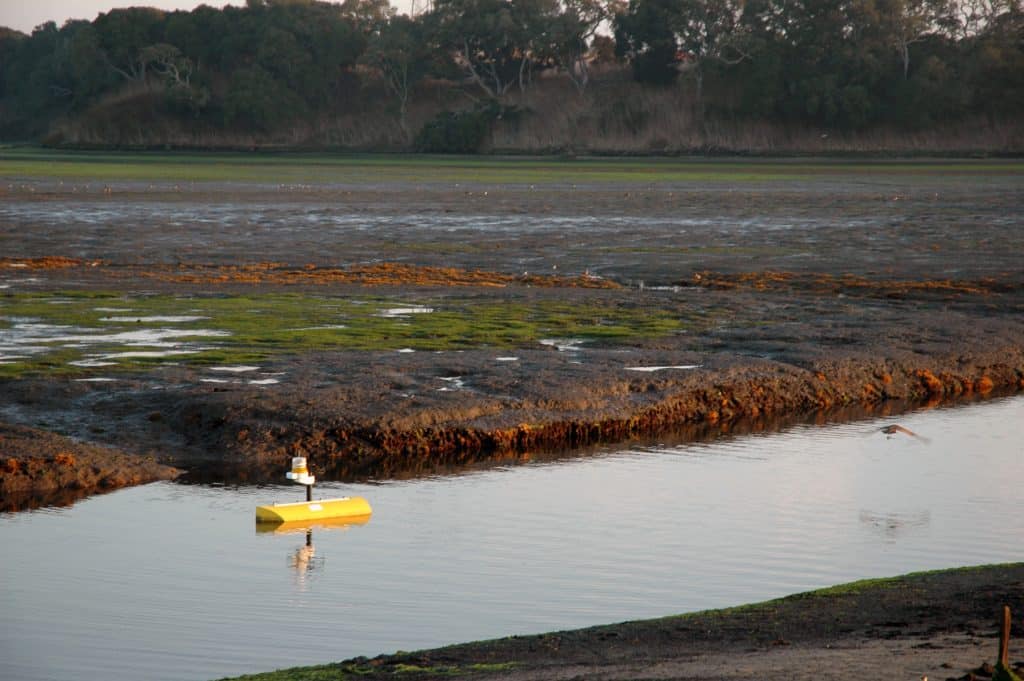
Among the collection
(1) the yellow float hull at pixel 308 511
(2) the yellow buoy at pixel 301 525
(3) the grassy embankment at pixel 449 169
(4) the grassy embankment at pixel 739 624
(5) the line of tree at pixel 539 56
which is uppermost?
(5) the line of tree at pixel 539 56

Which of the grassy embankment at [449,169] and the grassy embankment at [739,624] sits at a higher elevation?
the grassy embankment at [739,624]

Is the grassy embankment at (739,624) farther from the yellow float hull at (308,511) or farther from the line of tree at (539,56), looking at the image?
the line of tree at (539,56)

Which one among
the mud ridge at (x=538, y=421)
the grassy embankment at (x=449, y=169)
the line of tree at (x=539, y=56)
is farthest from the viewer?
the line of tree at (x=539, y=56)

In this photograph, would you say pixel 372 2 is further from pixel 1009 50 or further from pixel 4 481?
pixel 4 481

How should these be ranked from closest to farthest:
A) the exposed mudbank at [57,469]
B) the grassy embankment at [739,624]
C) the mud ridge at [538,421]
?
the grassy embankment at [739,624] < the exposed mudbank at [57,469] < the mud ridge at [538,421]

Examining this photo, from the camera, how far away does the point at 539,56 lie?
105750mm

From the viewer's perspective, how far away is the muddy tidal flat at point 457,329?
1484cm

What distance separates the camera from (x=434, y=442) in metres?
14.9

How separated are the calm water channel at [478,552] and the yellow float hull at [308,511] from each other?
0.45 ft

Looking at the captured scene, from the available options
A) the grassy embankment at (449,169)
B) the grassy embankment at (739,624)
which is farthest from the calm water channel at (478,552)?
the grassy embankment at (449,169)

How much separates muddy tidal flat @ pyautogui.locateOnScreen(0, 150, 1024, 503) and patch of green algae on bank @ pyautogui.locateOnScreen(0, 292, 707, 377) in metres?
0.08

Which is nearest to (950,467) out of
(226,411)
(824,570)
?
(824,570)

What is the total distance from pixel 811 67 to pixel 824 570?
84305 millimetres

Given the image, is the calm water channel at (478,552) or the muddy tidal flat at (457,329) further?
the muddy tidal flat at (457,329)
